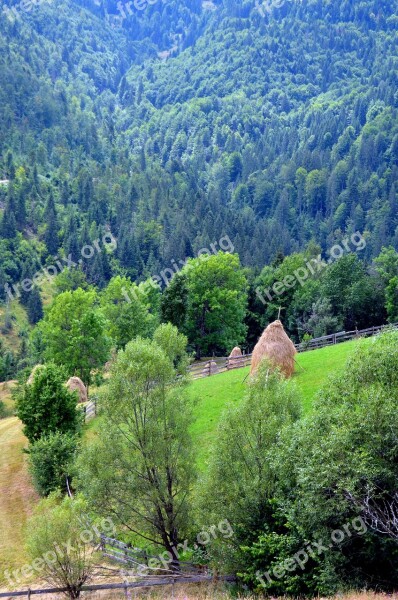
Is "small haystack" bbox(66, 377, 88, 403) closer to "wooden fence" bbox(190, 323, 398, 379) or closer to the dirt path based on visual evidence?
the dirt path

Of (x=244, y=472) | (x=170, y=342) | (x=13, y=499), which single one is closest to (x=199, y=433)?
(x=170, y=342)

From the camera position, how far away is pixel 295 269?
80.4 meters

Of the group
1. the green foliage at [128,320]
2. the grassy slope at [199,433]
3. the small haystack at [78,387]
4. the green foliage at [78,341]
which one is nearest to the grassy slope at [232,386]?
the grassy slope at [199,433]

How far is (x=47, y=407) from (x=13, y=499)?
4.99m

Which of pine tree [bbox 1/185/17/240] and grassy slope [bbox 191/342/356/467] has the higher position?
pine tree [bbox 1/185/17/240]

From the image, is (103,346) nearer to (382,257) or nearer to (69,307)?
(69,307)

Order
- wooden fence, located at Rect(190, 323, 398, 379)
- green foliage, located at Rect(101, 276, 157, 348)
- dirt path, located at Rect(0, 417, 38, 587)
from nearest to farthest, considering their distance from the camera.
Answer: dirt path, located at Rect(0, 417, 38, 587), wooden fence, located at Rect(190, 323, 398, 379), green foliage, located at Rect(101, 276, 157, 348)

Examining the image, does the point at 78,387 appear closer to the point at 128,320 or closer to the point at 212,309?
the point at 128,320

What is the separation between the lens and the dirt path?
28.8m

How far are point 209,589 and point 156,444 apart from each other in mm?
5257

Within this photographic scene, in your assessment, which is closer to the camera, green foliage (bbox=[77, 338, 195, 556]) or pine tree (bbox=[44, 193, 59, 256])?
green foliage (bbox=[77, 338, 195, 556])

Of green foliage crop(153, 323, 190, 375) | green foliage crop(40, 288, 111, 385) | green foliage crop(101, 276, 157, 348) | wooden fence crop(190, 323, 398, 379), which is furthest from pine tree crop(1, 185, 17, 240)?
green foliage crop(153, 323, 190, 375)

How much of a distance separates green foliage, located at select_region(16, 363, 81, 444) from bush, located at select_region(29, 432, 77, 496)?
2796mm

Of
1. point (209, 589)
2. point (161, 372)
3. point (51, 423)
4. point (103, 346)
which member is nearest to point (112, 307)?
point (103, 346)
